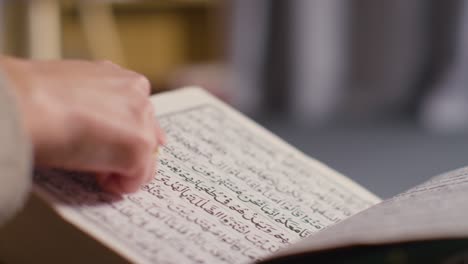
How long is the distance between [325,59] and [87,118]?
2.17 meters

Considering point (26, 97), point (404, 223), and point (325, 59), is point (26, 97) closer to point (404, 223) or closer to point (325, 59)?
point (404, 223)

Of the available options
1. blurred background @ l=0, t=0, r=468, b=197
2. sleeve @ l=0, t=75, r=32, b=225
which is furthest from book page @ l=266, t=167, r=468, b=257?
blurred background @ l=0, t=0, r=468, b=197

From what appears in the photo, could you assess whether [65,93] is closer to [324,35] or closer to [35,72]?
[35,72]

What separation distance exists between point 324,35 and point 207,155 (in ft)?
6.58

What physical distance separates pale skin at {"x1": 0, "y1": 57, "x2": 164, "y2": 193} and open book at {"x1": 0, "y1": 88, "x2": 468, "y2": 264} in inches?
0.9

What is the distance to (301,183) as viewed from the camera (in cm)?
54

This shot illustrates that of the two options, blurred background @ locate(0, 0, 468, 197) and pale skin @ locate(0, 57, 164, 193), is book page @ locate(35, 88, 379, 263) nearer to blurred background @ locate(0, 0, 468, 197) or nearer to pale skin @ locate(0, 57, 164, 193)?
pale skin @ locate(0, 57, 164, 193)

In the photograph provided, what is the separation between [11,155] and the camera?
0.31 metres

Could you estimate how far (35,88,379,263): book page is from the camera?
0.37m

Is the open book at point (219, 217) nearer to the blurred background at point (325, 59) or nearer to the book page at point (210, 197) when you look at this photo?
the book page at point (210, 197)

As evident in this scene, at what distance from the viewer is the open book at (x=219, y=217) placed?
0.33m

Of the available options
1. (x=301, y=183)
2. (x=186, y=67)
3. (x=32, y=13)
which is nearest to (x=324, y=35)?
Result: (x=186, y=67)

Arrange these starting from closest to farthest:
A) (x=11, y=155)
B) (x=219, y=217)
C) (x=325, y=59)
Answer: (x=11, y=155) → (x=219, y=217) → (x=325, y=59)

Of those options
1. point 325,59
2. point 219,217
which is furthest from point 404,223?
point 325,59
